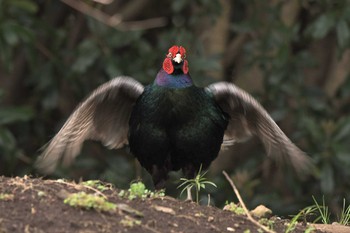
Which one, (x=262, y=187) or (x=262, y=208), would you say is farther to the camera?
(x=262, y=187)

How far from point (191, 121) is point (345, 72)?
3.25 meters

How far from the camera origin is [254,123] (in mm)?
6363

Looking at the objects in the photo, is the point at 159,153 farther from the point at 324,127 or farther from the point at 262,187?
the point at 262,187

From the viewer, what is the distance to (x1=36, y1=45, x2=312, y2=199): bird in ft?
19.6

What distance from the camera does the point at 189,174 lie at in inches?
244

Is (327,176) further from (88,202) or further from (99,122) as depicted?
(88,202)

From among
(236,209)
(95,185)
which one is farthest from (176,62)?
(95,185)

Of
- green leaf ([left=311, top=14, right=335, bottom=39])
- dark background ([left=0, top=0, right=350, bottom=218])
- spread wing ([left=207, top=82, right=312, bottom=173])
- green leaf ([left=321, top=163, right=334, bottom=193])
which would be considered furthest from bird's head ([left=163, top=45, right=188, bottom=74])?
green leaf ([left=321, top=163, right=334, bottom=193])

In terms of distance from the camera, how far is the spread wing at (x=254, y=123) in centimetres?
604

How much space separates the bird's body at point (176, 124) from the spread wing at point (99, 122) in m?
0.17

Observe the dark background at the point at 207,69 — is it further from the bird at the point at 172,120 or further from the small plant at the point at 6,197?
the small plant at the point at 6,197

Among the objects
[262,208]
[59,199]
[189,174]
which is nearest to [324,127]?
[189,174]

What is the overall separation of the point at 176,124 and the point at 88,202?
1.94 m

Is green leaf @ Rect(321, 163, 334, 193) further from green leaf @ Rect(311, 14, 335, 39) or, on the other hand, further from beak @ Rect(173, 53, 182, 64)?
beak @ Rect(173, 53, 182, 64)
